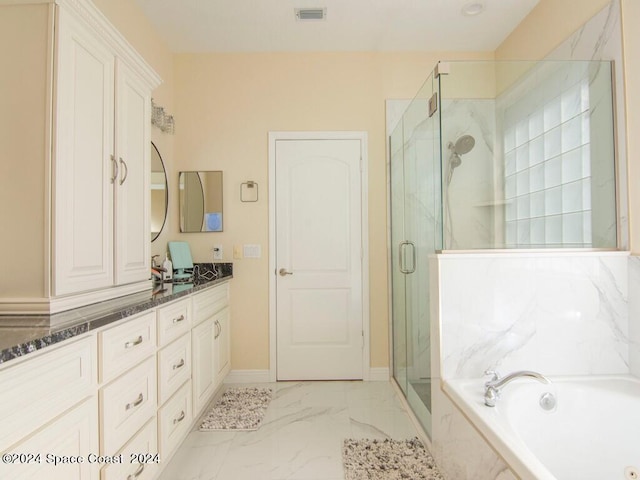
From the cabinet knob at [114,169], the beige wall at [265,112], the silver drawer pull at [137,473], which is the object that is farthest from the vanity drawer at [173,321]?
the beige wall at [265,112]

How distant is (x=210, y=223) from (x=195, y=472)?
1.77m

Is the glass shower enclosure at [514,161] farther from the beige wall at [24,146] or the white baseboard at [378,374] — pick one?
the beige wall at [24,146]

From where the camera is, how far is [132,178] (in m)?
1.76

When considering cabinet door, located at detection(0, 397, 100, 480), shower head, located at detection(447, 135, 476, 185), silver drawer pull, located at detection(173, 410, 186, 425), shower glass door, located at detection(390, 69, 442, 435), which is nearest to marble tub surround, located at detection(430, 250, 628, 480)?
shower glass door, located at detection(390, 69, 442, 435)

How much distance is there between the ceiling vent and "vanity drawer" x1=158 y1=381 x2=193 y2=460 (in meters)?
2.49

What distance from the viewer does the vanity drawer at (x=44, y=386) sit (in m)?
0.84

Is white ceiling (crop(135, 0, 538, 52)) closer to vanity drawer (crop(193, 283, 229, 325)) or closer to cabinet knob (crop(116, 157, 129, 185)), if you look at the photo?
cabinet knob (crop(116, 157, 129, 185))

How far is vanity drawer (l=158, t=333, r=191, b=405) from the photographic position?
163cm

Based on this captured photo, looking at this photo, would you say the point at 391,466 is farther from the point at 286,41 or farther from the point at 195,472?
the point at 286,41

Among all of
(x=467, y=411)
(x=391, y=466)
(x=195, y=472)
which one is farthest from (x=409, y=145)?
(x=195, y=472)

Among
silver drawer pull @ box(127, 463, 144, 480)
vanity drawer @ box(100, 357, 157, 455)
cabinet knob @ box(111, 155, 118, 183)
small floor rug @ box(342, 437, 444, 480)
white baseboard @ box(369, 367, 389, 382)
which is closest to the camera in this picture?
vanity drawer @ box(100, 357, 157, 455)

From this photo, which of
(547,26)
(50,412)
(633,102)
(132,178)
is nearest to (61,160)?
(132,178)

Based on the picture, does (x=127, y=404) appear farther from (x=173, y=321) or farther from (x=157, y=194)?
(x=157, y=194)

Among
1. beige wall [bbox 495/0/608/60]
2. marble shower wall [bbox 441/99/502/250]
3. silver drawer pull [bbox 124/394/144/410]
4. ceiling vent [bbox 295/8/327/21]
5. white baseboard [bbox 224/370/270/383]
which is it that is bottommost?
white baseboard [bbox 224/370/270/383]
